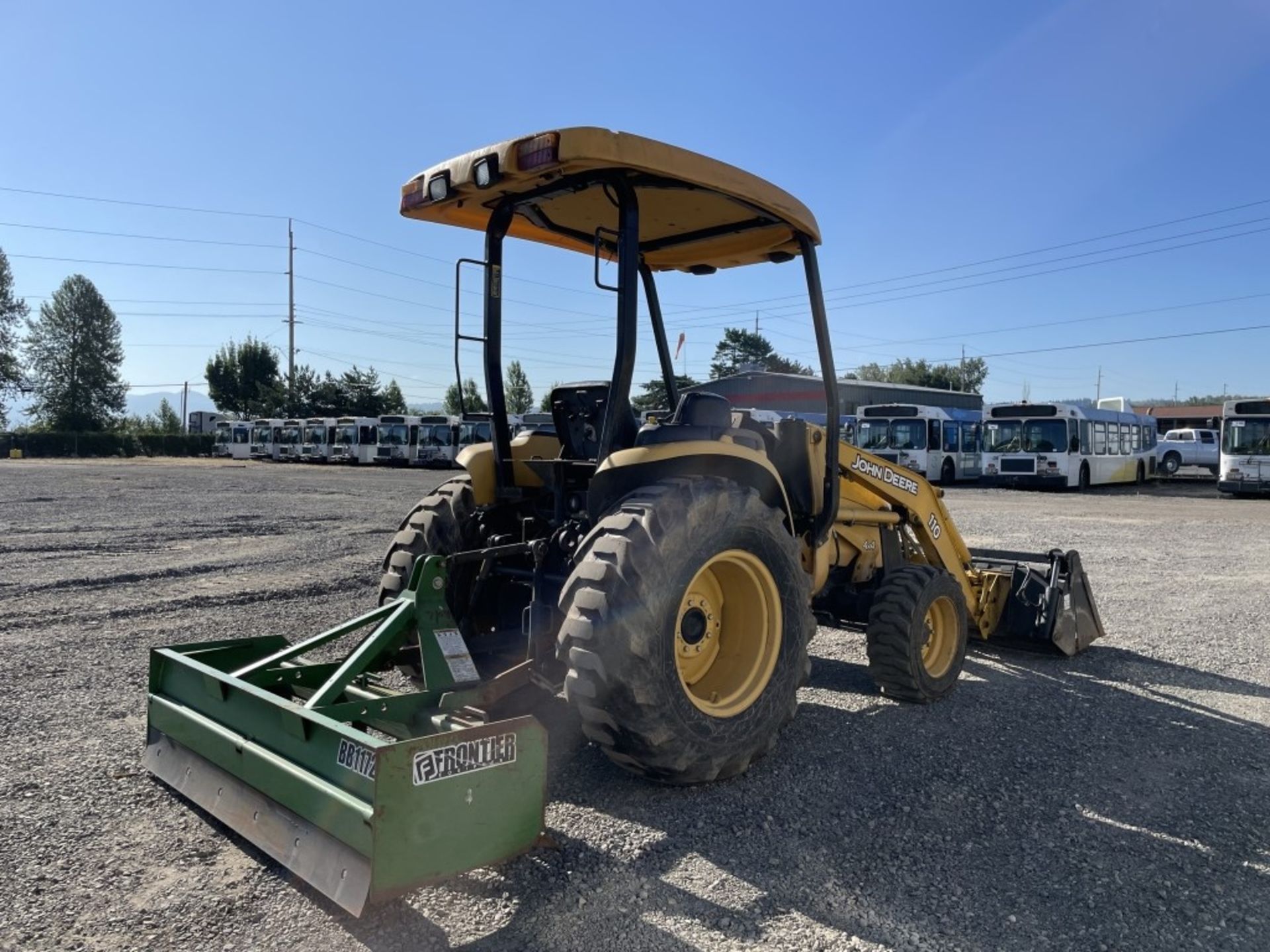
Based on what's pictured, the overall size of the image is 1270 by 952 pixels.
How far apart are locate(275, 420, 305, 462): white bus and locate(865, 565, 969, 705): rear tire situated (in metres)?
50.3

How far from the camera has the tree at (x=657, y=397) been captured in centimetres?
557

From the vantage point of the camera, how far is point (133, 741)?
168 inches

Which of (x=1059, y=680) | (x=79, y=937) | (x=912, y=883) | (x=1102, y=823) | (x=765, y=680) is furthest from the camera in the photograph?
(x=1059, y=680)

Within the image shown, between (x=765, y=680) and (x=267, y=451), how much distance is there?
55.8 meters

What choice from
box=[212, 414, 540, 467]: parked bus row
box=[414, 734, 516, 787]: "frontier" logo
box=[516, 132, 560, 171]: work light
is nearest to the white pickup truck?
box=[212, 414, 540, 467]: parked bus row

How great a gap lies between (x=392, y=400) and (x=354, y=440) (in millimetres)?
24161

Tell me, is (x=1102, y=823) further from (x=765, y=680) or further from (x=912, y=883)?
(x=765, y=680)

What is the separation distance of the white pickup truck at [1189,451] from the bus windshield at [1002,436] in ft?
54.5

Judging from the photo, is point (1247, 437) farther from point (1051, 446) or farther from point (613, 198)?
point (613, 198)

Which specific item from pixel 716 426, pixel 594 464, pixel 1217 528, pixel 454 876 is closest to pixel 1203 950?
pixel 454 876

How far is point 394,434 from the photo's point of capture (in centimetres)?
4488

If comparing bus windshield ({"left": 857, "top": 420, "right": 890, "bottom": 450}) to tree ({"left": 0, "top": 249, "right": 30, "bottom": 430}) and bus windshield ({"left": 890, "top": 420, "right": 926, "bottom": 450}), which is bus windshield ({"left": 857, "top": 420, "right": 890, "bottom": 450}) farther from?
tree ({"left": 0, "top": 249, "right": 30, "bottom": 430})

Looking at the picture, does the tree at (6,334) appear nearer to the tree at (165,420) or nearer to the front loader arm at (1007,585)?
the tree at (165,420)

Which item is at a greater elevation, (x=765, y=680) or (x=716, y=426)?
(x=716, y=426)
